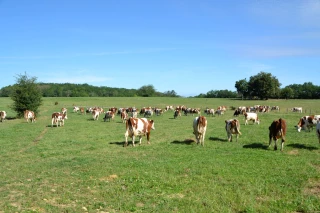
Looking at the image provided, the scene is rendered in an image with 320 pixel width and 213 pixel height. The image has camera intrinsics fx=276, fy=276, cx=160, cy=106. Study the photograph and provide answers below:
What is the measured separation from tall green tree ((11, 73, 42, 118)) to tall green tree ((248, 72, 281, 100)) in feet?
236

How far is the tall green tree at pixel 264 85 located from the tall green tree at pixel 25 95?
72044 mm

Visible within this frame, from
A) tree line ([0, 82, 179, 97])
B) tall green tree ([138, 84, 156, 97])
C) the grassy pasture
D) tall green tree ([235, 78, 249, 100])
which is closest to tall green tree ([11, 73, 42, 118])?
the grassy pasture

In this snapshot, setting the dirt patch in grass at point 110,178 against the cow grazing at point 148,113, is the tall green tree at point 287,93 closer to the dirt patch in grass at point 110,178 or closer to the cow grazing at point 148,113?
the cow grazing at point 148,113

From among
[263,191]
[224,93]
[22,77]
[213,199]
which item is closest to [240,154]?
[263,191]

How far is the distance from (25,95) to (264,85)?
74.1 metres

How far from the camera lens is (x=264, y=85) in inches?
3568

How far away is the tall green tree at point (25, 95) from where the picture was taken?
40125mm

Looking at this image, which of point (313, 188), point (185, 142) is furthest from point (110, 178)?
point (185, 142)

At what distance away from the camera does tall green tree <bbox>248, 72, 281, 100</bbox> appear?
90.4 meters

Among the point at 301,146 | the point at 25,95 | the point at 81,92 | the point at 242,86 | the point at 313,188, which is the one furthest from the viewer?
the point at 81,92

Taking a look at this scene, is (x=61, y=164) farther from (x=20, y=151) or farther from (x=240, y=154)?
(x=240, y=154)

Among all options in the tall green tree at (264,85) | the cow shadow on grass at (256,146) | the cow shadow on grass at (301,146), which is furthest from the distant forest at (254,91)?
the cow shadow on grass at (301,146)

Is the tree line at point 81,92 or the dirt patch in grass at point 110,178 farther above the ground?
the tree line at point 81,92

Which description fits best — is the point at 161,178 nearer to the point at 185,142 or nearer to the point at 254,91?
the point at 185,142
